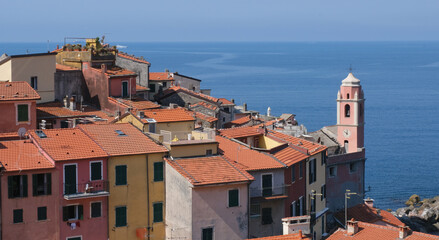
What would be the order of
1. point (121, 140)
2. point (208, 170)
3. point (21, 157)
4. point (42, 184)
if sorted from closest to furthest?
point (42, 184), point (21, 157), point (208, 170), point (121, 140)

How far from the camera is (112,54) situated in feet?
181

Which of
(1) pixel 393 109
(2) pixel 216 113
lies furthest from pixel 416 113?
(2) pixel 216 113

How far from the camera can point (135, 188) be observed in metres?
34.8

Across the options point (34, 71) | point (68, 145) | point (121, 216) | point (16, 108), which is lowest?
point (121, 216)

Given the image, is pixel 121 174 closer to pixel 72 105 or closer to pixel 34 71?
pixel 72 105

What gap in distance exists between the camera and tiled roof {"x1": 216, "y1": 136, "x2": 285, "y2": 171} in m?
37.5

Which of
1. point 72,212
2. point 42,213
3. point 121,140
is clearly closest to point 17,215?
point 42,213

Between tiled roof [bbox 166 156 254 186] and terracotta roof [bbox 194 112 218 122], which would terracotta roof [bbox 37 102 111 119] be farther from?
tiled roof [bbox 166 156 254 186]

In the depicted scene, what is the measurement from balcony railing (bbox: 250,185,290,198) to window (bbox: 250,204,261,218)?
0.45 m

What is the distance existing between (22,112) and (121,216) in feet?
26.7

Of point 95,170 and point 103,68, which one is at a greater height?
point 103,68

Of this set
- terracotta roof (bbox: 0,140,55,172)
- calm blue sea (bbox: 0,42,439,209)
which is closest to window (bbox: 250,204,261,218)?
terracotta roof (bbox: 0,140,55,172)

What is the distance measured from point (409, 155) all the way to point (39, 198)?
220 ft

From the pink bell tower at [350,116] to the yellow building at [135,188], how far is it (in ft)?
81.8
